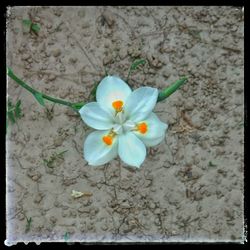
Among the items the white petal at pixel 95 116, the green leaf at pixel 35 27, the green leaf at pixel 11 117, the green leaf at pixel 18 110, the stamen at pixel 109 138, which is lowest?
the stamen at pixel 109 138

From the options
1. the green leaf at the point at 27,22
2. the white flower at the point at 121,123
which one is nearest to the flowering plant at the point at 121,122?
the white flower at the point at 121,123

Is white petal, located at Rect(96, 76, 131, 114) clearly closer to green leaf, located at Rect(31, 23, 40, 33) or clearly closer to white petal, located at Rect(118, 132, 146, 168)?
white petal, located at Rect(118, 132, 146, 168)

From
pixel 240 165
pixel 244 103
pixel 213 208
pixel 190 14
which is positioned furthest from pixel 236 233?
pixel 190 14

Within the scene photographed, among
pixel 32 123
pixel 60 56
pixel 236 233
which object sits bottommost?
pixel 236 233

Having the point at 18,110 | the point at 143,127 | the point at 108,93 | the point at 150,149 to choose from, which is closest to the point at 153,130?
the point at 143,127

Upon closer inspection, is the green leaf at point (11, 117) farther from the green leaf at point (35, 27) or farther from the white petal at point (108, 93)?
the white petal at point (108, 93)

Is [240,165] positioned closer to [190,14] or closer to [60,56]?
[190,14]
